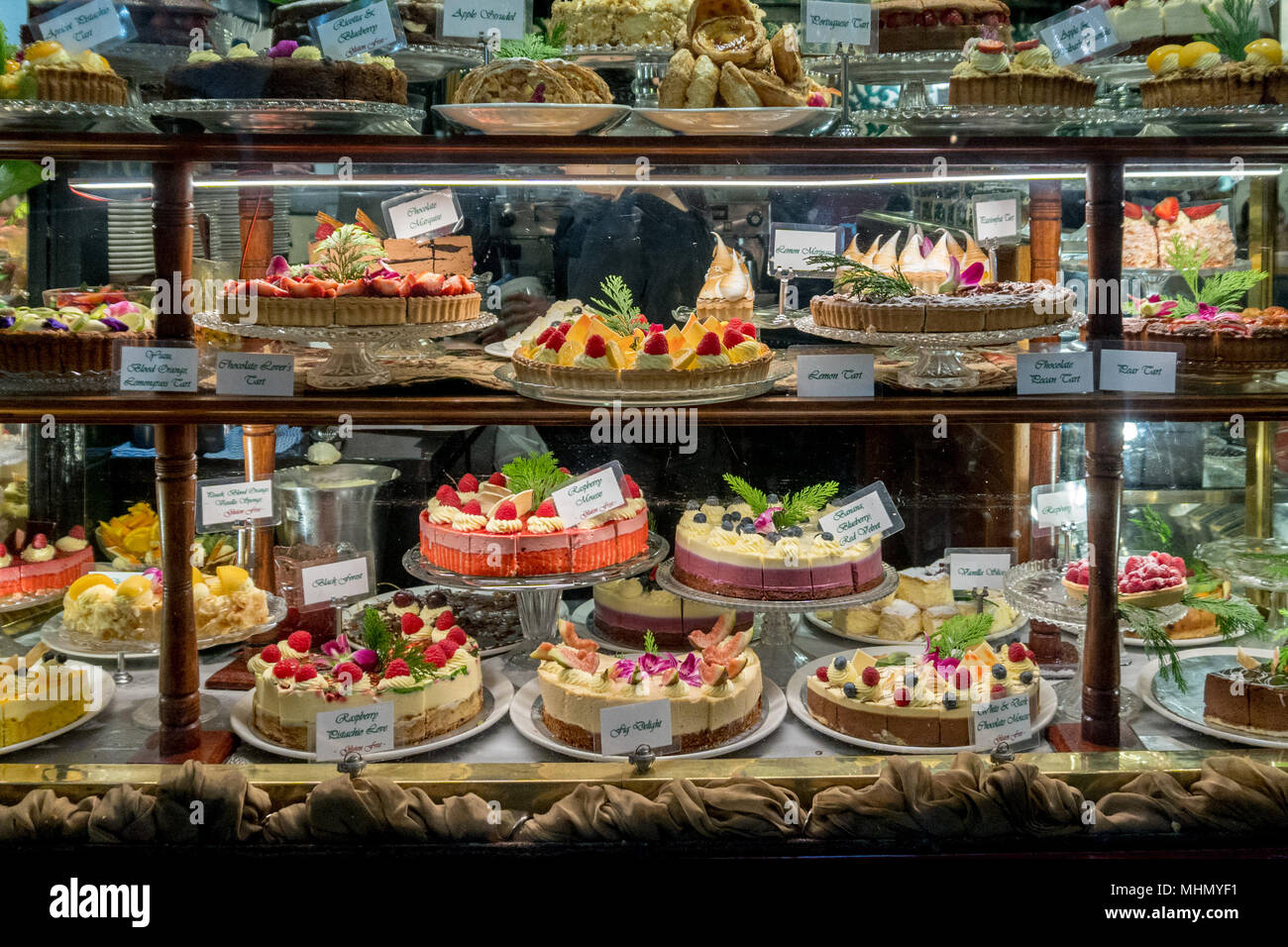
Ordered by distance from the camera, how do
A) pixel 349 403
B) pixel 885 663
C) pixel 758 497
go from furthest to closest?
pixel 758 497 → pixel 885 663 → pixel 349 403

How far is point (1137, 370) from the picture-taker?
8.84 ft

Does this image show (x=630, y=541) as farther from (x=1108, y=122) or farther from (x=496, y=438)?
(x=1108, y=122)

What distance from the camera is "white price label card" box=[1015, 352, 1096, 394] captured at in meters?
2.69

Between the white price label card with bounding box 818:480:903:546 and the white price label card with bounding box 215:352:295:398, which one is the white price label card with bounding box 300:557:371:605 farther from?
the white price label card with bounding box 818:480:903:546

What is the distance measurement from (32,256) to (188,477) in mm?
1338

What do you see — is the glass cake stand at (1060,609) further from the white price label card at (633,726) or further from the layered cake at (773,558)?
the white price label card at (633,726)

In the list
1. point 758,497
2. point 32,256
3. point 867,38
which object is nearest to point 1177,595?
point 758,497

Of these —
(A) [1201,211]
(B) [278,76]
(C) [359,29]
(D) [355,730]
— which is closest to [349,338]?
(B) [278,76]

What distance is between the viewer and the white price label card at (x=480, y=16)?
8.63 feet

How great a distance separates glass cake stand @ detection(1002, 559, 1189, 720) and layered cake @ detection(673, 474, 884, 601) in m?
0.41

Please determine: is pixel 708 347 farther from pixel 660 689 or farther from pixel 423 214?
pixel 423 214

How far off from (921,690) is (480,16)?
1954 mm
